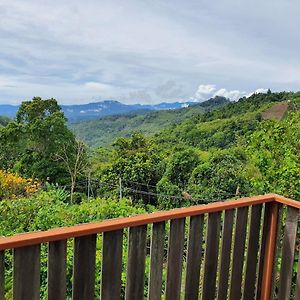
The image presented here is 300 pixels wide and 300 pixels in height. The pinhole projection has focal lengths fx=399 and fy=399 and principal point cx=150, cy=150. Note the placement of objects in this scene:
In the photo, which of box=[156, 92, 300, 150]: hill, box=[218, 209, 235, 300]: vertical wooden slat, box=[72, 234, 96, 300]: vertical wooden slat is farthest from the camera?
box=[156, 92, 300, 150]: hill

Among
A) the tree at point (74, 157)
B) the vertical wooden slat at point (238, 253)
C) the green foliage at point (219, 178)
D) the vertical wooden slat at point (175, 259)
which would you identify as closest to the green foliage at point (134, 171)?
the tree at point (74, 157)

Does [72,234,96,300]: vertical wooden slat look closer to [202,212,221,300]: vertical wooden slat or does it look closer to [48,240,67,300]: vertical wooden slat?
[48,240,67,300]: vertical wooden slat

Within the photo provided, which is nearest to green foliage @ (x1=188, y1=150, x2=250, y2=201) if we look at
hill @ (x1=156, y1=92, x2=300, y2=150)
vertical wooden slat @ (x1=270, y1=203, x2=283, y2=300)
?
hill @ (x1=156, y1=92, x2=300, y2=150)

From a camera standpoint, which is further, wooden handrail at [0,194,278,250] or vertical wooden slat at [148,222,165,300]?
vertical wooden slat at [148,222,165,300]

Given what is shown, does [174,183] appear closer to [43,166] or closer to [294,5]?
[43,166]

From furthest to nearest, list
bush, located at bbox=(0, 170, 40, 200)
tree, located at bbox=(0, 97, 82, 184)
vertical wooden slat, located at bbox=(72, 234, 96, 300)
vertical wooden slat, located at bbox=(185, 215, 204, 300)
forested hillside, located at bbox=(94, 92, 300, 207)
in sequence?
tree, located at bbox=(0, 97, 82, 184)
forested hillside, located at bbox=(94, 92, 300, 207)
bush, located at bbox=(0, 170, 40, 200)
vertical wooden slat, located at bbox=(185, 215, 204, 300)
vertical wooden slat, located at bbox=(72, 234, 96, 300)

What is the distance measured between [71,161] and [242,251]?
22.5 meters

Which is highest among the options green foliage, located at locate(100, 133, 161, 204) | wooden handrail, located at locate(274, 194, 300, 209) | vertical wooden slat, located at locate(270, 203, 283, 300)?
wooden handrail, located at locate(274, 194, 300, 209)

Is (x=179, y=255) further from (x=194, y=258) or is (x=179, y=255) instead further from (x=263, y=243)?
(x=263, y=243)

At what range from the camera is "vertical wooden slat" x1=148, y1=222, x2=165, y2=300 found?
147 centimetres

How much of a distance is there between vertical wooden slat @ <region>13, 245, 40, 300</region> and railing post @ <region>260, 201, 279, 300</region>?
45.6 inches

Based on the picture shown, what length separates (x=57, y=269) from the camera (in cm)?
124

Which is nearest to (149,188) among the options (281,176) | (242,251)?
(281,176)

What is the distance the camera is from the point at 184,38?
9562 millimetres
